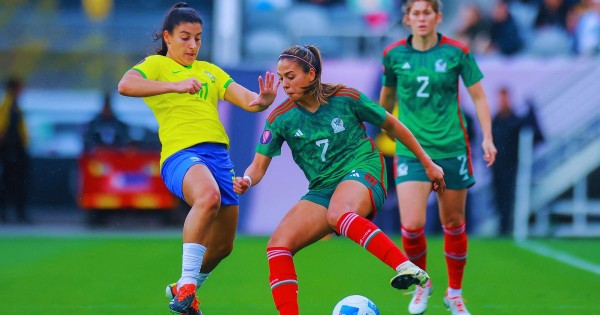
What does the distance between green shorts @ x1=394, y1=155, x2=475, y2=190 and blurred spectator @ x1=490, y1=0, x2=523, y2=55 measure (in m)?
8.84

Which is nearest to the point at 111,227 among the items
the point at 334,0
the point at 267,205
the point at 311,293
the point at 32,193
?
the point at 267,205

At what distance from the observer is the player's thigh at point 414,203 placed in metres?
7.00

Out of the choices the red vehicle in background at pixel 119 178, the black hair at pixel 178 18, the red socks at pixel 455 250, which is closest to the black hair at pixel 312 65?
the black hair at pixel 178 18

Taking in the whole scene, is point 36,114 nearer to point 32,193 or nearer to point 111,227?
point 32,193

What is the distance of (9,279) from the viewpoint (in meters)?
9.37

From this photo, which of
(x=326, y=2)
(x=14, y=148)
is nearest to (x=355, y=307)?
(x=14, y=148)

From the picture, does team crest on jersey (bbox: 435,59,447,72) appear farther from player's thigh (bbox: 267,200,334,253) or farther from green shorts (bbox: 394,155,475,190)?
player's thigh (bbox: 267,200,334,253)

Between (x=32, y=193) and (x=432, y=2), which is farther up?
(x=432, y=2)

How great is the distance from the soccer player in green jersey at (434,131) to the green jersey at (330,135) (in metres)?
1.08

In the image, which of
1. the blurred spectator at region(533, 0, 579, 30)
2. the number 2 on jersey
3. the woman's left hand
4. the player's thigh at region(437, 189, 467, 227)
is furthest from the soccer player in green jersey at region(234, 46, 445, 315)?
the blurred spectator at region(533, 0, 579, 30)

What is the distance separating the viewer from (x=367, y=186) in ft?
19.2

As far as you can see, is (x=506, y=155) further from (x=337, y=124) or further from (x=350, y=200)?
(x=350, y=200)

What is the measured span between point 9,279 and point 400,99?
424 cm

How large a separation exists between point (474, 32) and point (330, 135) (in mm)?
10444
